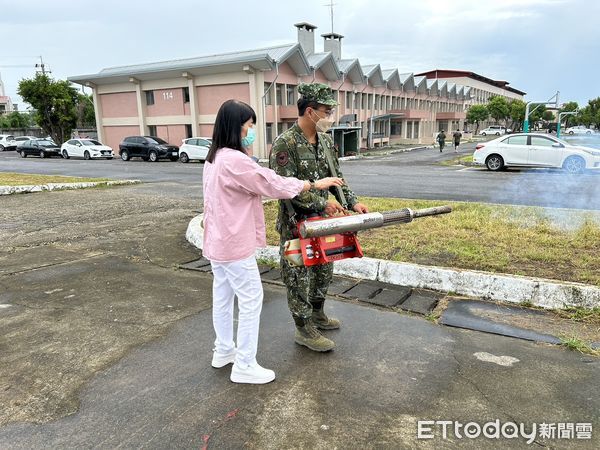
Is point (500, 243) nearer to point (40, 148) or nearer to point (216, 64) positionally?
point (216, 64)

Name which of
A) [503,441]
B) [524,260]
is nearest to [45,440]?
[503,441]

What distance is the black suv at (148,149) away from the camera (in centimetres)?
2692

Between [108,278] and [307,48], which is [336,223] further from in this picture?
[307,48]

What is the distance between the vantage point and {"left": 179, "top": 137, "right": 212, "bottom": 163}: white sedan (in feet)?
83.1

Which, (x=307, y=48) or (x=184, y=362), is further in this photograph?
(x=307, y=48)

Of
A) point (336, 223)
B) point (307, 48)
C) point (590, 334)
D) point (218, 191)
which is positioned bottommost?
point (590, 334)

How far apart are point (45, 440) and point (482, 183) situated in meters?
12.5

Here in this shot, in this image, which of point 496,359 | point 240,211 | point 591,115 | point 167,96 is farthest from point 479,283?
point 167,96

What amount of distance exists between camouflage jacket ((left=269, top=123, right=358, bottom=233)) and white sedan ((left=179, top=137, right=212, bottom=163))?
22.7 m

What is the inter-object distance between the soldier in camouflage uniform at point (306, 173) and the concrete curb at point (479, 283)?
149cm

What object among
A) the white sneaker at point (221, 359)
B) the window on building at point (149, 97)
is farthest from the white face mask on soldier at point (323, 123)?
the window on building at point (149, 97)

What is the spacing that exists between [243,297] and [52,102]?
140ft

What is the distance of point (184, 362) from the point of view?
Answer: 10.3 ft

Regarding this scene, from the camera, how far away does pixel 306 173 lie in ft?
10.7
